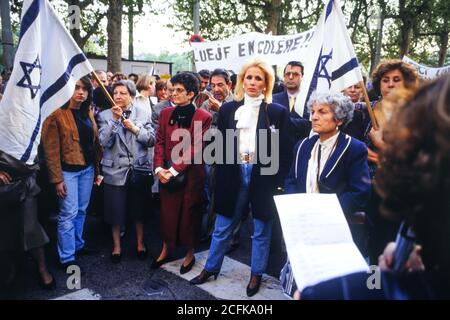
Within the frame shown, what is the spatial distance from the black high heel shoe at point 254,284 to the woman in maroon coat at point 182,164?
69 cm

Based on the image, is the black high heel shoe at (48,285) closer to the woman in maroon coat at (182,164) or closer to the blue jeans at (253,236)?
the woman in maroon coat at (182,164)

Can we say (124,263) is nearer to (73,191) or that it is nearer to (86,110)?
(73,191)

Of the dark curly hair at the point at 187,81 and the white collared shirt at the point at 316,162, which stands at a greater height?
the dark curly hair at the point at 187,81

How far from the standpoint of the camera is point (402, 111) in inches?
40.5

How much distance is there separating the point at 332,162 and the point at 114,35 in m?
9.61

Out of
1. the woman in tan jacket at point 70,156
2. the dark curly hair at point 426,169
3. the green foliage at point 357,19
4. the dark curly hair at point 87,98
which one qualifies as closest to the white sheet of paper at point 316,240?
the dark curly hair at point 426,169

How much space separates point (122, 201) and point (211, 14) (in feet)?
68.8

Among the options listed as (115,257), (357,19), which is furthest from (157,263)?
(357,19)

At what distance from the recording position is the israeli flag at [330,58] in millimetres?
3143

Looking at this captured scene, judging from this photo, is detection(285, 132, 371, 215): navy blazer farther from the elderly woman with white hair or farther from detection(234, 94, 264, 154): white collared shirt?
detection(234, 94, 264, 154): white collared shirt

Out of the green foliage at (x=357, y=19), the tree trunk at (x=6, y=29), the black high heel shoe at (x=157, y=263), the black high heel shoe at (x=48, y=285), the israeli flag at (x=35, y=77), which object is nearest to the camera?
the israeli flag at (x=35, y=77)

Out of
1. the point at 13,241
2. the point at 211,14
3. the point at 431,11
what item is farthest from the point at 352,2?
the point at 13,241

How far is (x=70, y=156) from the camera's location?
344cm
